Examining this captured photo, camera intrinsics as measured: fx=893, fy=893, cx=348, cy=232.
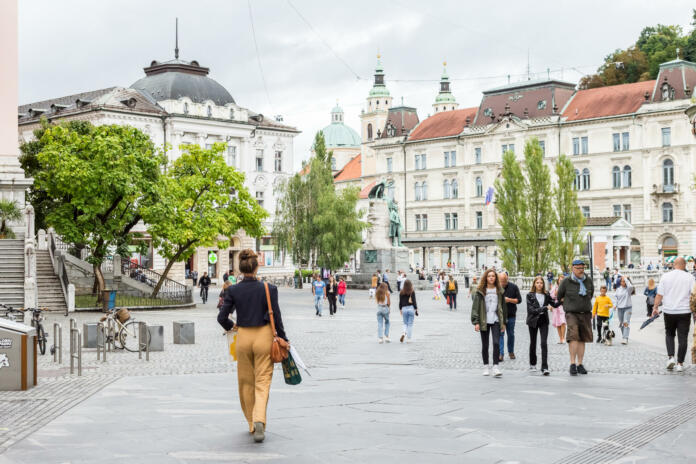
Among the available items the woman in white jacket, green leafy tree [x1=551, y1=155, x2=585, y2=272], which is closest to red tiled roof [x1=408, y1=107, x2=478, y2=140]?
green leafy tree [x1=551, y1=155, x2=585, y2=272]

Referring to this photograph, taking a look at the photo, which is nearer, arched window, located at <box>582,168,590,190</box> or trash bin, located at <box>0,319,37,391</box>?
trash bin, located at <box>0,319,37,391</box>

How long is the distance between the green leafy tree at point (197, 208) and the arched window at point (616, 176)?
183ft

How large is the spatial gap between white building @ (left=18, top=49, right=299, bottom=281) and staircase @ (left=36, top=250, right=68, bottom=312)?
28.5 metres

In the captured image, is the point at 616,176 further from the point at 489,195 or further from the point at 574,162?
the point at 489,195

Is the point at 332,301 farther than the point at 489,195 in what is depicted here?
No

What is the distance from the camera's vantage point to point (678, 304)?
15.2 metres

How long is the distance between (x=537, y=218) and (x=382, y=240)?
1022 centimetres

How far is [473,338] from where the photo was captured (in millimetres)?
23594

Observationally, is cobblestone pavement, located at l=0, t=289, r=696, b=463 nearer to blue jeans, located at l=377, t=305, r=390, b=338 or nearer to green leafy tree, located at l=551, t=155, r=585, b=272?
blue jeans, located at l=377, t=305, r=390, b=338

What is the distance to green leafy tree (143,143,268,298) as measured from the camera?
40.1 meters

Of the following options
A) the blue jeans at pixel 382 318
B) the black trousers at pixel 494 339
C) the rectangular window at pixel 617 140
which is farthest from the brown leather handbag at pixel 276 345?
the rectangular window at pixel 617 140

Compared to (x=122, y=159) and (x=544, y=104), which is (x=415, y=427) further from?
(x=544, y=104)

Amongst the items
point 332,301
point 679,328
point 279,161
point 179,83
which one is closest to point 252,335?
point 679,328

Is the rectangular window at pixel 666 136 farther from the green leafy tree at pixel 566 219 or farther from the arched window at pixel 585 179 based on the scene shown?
the green leafy tree at pixel 566 219
